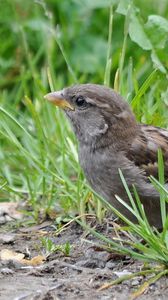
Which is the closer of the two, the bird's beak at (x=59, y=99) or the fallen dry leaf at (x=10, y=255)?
the fallen dry leaf at (x=10, y=255)

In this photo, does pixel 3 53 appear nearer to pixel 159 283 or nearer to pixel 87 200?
pixel 87 200

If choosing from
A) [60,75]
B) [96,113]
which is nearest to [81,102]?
[96,113]

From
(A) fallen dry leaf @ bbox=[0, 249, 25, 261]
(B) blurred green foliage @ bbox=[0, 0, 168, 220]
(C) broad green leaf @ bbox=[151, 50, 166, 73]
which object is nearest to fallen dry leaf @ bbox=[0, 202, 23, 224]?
(B) blurred green foliage @ bbox=[0, 0, 168, 220]

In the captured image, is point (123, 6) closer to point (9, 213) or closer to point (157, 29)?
point (157, 29)

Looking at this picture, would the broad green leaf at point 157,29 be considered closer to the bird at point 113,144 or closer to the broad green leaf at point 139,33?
the broad green leaf at point 139,33

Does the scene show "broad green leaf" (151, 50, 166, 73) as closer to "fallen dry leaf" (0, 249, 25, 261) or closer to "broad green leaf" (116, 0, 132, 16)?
"broad green leaf" (116, 0, 132, 16)

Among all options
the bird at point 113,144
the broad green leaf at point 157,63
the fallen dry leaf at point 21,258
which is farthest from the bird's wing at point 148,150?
the fallen dry leaf at point 21,258
